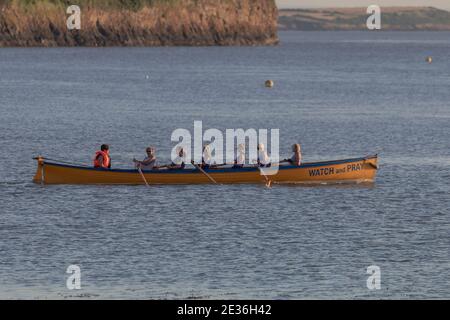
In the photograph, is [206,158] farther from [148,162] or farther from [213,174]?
[148,162]

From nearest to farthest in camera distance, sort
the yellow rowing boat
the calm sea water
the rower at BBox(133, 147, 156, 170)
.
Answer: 1. the calm sea water
2. the rower at BBox(133, 147, 156, 170)
3. the yellow rowing boat

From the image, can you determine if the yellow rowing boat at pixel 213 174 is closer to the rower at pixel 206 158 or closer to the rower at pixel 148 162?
the rower at pixel 206 158

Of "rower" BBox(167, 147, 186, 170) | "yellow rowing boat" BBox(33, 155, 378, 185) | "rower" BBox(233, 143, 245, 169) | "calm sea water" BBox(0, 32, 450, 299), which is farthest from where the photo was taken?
"rower" BBox(233, 143, 245, 169)

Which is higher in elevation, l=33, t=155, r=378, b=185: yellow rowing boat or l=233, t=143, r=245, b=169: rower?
l=233, t=143, r=245, b=169: rower

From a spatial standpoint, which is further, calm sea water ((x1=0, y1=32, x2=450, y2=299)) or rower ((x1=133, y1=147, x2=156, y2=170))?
rower ((x1=133, y1=147, x2=156, y2=170))

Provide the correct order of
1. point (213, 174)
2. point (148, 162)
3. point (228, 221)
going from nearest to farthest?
point (228, 221)
point (148, 162)
point (213, 174)

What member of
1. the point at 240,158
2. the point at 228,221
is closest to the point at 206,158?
the point at 240,158

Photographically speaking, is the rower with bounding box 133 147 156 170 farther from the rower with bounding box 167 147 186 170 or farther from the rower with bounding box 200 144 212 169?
the rower with bounding box 200 144 212 169

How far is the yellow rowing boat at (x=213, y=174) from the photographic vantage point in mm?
51938

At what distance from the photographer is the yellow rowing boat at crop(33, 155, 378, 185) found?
51938 mm

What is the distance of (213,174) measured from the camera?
52.3 meters

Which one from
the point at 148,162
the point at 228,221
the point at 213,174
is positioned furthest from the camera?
the point at 213,174

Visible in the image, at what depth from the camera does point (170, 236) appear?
134 ft

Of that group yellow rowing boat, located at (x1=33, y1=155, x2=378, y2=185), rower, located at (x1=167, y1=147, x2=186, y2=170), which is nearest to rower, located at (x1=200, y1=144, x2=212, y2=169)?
yellow rowing boat, located at (x1=33, y1=155, x2=378, y2=185)
